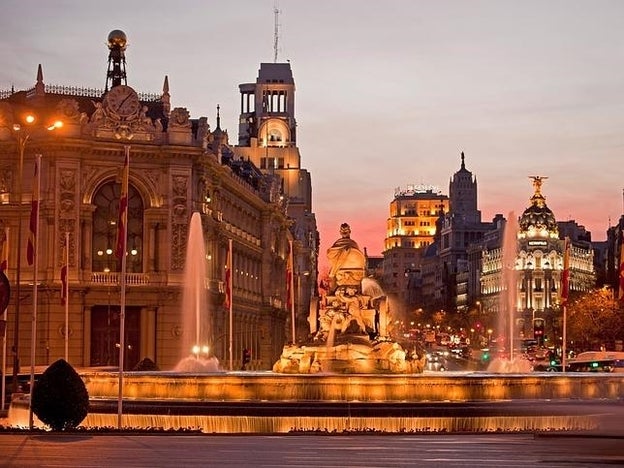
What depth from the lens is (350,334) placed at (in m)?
50.1

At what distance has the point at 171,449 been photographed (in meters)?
33.4

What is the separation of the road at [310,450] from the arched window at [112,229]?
182 ft

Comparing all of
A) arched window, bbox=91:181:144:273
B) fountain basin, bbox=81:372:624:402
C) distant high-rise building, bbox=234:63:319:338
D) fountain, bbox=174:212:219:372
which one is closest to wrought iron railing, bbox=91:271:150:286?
arched window, bbox=91:181:144:273

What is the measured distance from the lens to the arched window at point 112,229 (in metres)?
93.3

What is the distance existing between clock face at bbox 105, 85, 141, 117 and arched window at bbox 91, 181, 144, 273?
4654 mm

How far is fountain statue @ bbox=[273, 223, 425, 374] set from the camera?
49.4 meters

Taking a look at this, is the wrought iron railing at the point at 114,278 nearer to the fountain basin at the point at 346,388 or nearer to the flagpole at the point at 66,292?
the flagpole at the point at 66,292

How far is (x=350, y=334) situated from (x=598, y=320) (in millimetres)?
83474

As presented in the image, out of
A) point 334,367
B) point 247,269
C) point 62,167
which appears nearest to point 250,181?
point 247,269

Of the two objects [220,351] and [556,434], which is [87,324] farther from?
[556,434]

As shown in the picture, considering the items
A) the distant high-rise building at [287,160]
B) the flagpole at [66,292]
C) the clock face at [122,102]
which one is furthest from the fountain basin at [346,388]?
the distant high-rise building at [287,160]

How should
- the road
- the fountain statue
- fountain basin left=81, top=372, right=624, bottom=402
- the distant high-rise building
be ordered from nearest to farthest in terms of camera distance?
the road
fountain basin left=81, top=372, right=624, bottom=402
the fountain statue
the distant high-rise building

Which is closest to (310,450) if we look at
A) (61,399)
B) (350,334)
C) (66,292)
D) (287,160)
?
(61,399)

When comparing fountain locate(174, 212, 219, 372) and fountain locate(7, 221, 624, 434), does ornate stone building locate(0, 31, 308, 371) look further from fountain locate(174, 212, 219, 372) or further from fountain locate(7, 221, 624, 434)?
fountain locate(7, 221, 624, 434)
